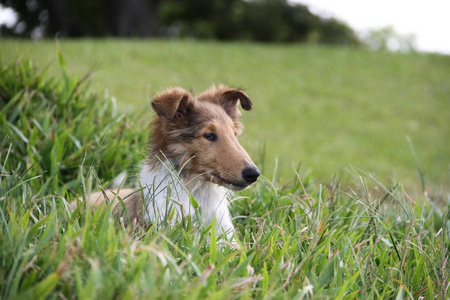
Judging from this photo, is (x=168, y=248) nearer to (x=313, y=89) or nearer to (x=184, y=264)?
(x=184, y=264)

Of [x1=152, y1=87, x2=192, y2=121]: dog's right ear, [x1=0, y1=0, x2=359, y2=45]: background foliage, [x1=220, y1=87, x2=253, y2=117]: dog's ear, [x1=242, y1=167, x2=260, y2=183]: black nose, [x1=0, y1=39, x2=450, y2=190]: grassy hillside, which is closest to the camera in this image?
[x1=242, y1=167, x2=260, y2=183]: black nose

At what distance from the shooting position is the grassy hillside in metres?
10.8

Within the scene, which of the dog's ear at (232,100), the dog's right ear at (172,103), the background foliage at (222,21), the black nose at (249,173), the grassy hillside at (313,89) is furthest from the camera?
the background foliage at (222,21)

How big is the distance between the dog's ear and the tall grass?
2.51 ft

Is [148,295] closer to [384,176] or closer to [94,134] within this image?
[94,134]

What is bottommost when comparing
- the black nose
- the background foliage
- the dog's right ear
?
the black nose

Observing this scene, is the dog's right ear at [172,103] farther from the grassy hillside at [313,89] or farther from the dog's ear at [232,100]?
the grassy hillside at [313,89]

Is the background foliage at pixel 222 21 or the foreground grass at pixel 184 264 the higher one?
the background foliage at pixel 222 21

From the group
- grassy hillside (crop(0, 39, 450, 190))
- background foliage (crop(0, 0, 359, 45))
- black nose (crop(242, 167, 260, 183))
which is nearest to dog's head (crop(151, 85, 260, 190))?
black nose (crop(242, 167, 260, 183))

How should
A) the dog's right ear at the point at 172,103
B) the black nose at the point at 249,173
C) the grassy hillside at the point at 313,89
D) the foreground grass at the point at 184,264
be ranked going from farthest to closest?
the grassy hillside at the point at 313,89, the dog's right ear at the point at 172,103, the black nose at the point at 249,173, the foreground grass at the point at 184,264

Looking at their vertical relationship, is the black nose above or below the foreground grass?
above

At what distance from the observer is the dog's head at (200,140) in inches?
Result: 136

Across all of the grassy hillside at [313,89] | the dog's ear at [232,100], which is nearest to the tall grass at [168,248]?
the dog's ear at [232,100]

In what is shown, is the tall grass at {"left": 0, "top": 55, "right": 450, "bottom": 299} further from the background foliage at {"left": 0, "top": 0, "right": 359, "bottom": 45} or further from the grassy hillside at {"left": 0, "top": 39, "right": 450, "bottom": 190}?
the background foliage at {"left": 0, "top": 0, "right": 359, "bottom": 45}
